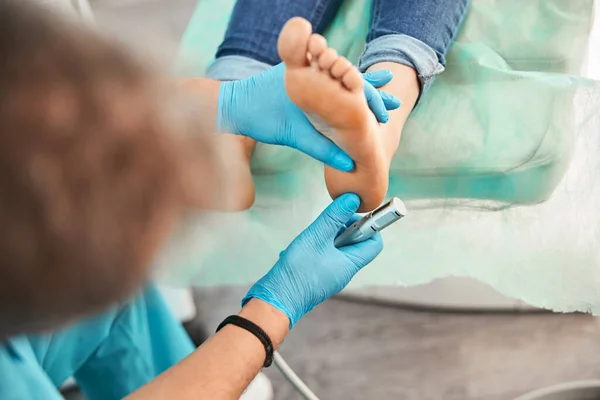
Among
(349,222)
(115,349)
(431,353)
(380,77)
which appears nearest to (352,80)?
(380,77)

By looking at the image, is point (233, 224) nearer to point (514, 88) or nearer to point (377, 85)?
point (377, 85)

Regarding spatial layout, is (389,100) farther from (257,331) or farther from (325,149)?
(257,331)

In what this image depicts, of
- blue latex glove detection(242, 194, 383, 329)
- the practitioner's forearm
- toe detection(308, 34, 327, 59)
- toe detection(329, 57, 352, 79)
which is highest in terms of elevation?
toe detection(308, 34, 327, 59)

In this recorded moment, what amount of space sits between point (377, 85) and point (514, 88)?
198 millimetres

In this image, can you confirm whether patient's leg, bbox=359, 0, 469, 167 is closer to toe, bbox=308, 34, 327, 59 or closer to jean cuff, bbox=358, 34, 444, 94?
→ jean cuff, bbox=358, 34, 444, 94

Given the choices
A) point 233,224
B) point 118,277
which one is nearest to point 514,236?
point 233,224

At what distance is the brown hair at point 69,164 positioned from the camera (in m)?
0.23

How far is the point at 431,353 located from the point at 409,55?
2.02 feet

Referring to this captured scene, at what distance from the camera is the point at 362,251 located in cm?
60

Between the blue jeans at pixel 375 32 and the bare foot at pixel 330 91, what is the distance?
17 centimetres

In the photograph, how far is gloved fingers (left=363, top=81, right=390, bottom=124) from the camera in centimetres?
52

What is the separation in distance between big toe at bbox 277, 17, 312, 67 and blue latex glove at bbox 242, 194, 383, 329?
0.19 m

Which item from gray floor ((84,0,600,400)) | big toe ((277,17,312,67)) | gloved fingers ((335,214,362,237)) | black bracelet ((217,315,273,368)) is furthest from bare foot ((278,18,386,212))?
gray floor ((84,0,600,400))

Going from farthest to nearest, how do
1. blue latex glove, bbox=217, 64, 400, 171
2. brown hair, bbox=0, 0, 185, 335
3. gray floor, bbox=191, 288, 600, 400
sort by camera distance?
gray floor, bbox=191, 288, 600, 400 → blue latex glove, bbox=217, 64, 400, 171 → brown hair, bbox=0, 0, 185, 335
